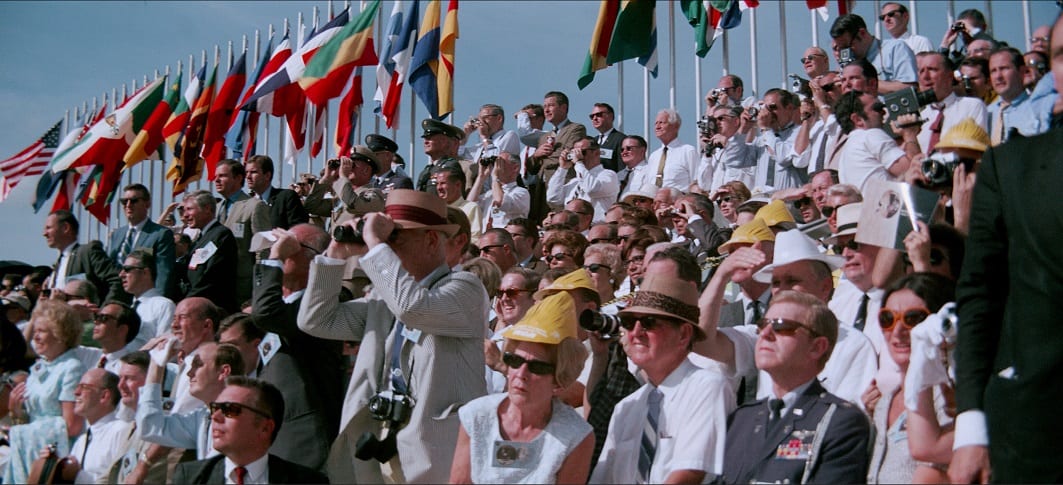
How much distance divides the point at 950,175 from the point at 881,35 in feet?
39.7

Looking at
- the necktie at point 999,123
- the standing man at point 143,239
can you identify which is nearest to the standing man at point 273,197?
the standing man at point 143,239

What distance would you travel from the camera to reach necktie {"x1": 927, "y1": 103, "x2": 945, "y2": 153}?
9.04 meters

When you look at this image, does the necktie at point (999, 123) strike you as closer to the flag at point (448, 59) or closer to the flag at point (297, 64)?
the flag at point (448, 59)

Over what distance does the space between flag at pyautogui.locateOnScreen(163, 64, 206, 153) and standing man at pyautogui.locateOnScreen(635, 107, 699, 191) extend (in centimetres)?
1070

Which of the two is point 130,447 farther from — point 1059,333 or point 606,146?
point 606,146

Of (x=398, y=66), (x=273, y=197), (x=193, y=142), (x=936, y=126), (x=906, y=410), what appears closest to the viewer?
(x=906, y=410)

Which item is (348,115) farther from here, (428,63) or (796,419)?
(796,419)

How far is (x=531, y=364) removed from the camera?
5.07m

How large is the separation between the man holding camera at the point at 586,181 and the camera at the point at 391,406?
6854 millimetres

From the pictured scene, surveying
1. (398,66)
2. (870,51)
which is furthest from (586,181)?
(398,66)

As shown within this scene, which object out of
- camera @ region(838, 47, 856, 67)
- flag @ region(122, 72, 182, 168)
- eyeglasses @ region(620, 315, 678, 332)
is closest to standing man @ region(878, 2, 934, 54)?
camera @ region(838, 47, 856, 67)

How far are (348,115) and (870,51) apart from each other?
9.14 meters

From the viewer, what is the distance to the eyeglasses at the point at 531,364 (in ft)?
16.6

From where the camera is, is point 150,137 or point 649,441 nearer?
point 649,441
